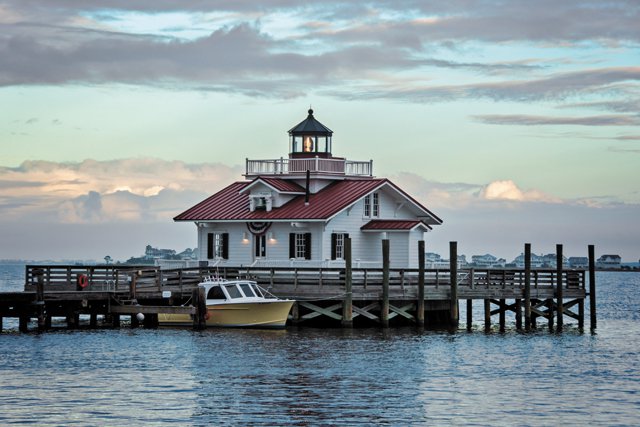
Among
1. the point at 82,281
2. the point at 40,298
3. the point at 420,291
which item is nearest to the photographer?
the point at 40,298

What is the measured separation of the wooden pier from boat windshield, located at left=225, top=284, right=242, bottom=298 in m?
1.38

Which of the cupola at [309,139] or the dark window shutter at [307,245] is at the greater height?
the cupola at [309,139]

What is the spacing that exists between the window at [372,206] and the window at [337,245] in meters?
1.99

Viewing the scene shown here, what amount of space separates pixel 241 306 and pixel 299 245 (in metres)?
7.46

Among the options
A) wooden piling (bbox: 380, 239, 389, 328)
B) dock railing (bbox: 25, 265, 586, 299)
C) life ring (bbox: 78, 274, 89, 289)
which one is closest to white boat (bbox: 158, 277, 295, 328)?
dock railing (bbox: 25, 265, 586, 299)

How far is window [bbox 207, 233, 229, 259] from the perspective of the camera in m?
59.0

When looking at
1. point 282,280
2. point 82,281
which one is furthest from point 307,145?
point 82,281

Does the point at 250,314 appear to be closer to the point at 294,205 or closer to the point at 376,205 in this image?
the point at 294,205

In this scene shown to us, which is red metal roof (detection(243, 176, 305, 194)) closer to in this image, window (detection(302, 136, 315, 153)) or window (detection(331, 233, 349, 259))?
window (detection(302, 136, 315, 153))

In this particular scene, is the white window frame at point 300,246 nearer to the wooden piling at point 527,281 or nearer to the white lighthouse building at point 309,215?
the white lighthouse building at point 309,215

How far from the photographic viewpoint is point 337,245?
5728cm

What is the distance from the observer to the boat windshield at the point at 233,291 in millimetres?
50281

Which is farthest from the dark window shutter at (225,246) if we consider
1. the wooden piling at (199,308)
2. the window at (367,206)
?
the wooden piling at (199,308)

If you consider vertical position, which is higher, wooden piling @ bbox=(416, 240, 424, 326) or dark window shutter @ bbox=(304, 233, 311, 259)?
dark window shutter @ bbox=(304, 233, 311, 259)
